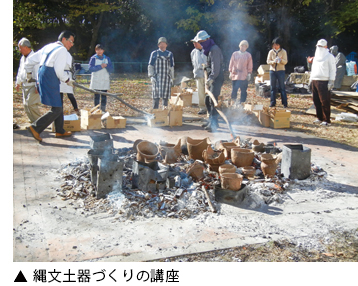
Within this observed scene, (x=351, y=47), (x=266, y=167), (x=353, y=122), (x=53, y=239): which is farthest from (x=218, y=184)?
(x=351, y=47)

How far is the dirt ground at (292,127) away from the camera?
3432 millimetres

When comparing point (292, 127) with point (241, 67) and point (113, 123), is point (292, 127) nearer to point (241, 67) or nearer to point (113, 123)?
point (241, 67)

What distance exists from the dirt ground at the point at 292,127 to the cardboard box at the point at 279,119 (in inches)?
11.4

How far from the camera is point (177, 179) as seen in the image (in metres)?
4.87

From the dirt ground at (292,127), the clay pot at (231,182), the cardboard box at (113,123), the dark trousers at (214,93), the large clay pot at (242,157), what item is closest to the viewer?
the dirt ground at (292,127)

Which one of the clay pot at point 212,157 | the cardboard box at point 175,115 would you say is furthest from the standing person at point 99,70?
the clay pot at point 212,157

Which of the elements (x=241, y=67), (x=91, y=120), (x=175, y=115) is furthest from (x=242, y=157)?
(x=241, y=67)

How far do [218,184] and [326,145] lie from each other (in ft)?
12.0

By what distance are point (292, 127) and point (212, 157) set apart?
4.51m

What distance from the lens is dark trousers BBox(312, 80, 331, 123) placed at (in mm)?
9258

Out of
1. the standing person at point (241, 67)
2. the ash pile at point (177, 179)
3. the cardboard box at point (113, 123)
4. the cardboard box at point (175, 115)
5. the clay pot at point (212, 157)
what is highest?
the standing person at point (241, 67)

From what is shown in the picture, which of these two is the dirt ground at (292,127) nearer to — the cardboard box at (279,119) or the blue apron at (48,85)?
the cardboard box at (279,119)

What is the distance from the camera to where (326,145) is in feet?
24.6

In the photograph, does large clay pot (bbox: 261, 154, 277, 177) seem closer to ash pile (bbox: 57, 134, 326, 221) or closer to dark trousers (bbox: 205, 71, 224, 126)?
ash pile (bbox: 57, 134, 326, 221)
